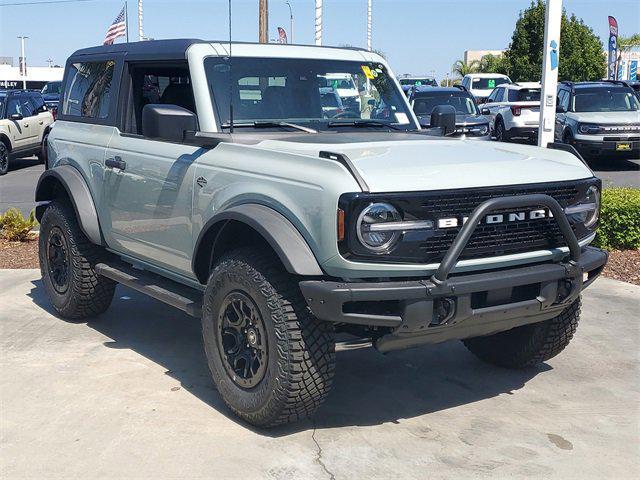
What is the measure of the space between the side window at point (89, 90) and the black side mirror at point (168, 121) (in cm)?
143

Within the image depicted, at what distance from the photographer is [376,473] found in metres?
3.87

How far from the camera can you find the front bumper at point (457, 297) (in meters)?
3.80

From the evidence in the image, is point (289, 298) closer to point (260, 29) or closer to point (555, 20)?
point (555, 20)

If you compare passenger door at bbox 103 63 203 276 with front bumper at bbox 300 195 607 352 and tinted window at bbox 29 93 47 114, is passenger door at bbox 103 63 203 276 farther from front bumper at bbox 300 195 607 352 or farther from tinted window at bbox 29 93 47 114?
tinted window at bbox 29 93 47 114

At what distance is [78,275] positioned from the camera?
6168 millimetres

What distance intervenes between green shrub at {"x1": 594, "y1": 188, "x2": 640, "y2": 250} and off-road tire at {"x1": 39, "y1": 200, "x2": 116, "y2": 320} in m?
5.04

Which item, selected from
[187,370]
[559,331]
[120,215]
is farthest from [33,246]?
[559,331]

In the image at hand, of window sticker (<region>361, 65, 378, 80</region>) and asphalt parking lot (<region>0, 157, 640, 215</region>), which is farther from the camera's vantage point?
asphalt parking lot (<region>0, 157, 640, 215</region>)

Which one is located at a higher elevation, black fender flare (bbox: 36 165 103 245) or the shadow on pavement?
black fender flare (bbox: 36 165 103 245)

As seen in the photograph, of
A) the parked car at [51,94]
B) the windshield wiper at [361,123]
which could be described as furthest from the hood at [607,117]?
the parked car at [51,94]

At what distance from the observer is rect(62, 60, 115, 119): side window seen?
6.12 metres

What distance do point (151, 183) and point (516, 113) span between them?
16.9m

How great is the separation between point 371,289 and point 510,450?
3.87ft

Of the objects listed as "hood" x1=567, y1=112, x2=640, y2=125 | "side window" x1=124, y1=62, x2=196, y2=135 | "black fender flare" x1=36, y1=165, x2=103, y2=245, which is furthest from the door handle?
"hood" x1=567, y1=112, x2=640, y2=125
